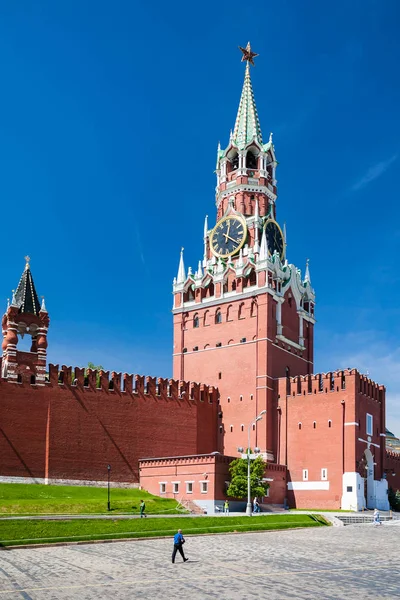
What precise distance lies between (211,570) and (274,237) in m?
57.6

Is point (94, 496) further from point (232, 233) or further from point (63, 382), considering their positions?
point (232, 233)

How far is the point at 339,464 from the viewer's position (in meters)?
65.8

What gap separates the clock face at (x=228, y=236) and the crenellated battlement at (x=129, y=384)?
1513 centimetres

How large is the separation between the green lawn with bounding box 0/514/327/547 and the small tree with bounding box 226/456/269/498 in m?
9.67

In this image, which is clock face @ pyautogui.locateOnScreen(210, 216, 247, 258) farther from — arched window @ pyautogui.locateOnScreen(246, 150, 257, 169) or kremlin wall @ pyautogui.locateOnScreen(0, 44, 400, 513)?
arched window @ pyautogui.locateOnScreen(246, 150, 257, 169)

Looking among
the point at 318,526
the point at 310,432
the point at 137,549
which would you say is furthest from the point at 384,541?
the point at 310,432

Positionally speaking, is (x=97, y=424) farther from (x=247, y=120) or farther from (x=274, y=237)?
(x=247, y=120)

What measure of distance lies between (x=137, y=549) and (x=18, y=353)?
3067 cm

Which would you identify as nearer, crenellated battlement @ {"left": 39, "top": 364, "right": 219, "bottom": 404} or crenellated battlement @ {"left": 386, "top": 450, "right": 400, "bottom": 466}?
crenellated battlement @ {"left": 39, "top": 364, "right": 219, "bottom": 404}

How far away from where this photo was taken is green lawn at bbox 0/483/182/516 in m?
49.0

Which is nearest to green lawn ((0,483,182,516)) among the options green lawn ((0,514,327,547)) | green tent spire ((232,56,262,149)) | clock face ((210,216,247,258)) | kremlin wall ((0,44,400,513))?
kremlin wall ((0,44,400,513))

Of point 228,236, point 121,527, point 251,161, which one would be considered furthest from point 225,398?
point 121,527

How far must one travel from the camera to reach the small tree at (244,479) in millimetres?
58875

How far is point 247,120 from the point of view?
287 feet
